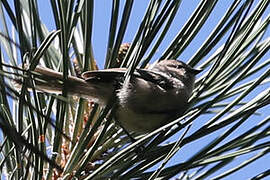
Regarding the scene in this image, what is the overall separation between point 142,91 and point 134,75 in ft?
0.40

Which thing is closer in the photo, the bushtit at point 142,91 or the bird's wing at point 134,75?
the bird's wing at point 134,75

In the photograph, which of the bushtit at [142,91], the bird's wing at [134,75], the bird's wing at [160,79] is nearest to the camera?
the bird's wing at [134,75]

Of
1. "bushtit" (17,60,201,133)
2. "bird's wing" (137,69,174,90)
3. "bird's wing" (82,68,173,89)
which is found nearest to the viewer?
"bird's wing" (82,68,173,89)

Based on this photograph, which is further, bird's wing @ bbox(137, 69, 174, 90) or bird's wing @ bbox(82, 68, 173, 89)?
bird's wing @ bbox(137, 69, 174, 90)

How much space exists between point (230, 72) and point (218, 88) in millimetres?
68

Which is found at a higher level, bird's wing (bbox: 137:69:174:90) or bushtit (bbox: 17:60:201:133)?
bird's wing (bbox: 137:69:174:90)

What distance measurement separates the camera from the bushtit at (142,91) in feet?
5.85

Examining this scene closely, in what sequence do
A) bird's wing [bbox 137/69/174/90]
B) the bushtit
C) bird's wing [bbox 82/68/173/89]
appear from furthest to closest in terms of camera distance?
bird's wing [bbox 137/69/174/90]
the bushtit
bird's wing [bbox 82/68/173/89]

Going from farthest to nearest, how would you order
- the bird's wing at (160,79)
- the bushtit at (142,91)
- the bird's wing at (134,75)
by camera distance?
the bird's wing at (160,79) < the bushtit at (142,91) < the bird's wing at (134,75)

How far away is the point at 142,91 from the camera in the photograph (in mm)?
2045

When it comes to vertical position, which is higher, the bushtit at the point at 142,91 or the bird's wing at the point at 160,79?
the bird's wing at the point at 160,79

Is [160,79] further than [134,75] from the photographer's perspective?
Yes

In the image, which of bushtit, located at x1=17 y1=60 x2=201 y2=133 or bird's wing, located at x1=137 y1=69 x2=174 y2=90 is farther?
bird's wing, located at x1=137 y1=69 x2=174 y2=90

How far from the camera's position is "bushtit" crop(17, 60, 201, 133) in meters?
1.78
